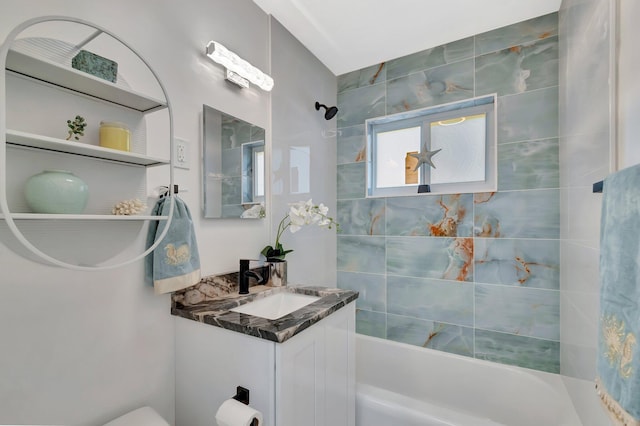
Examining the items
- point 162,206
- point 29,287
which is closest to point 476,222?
point 162,206

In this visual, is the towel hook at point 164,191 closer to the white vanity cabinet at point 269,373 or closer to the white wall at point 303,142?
the white vanity cabinet at point 269,373

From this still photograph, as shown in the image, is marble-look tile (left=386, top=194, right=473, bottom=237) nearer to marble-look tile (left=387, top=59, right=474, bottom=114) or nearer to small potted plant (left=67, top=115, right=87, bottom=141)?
marble-look tile (left=387, top=59, right=474, bottom=114)

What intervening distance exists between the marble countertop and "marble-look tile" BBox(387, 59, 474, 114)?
147 cm

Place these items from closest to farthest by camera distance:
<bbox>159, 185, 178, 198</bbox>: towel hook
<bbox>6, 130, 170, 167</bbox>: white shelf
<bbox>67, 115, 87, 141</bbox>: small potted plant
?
<bbox>6, 130, 170, 167</bbox>: white shelf
<bbox>67, 115, 87, 141</bbox>: small potted plant
<bbox>159, 185, 178, 198</bbox>: towel hook

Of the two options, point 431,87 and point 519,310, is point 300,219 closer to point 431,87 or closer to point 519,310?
point 431,87

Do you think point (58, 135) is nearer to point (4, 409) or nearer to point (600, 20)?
point (4, 409)

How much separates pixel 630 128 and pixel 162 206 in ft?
4.87

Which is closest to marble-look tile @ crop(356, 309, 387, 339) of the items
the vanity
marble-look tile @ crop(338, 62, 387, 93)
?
the vanity

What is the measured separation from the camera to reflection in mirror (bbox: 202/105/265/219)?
129cm

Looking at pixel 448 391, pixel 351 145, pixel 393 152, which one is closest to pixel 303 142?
pixel 351 145

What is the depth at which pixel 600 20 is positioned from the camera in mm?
966

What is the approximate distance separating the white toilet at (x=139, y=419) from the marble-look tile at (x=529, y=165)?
2.06 metres

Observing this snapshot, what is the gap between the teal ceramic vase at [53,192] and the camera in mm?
718

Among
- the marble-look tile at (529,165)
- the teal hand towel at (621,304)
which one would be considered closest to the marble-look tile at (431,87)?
the marble-look tile at (529,165)
